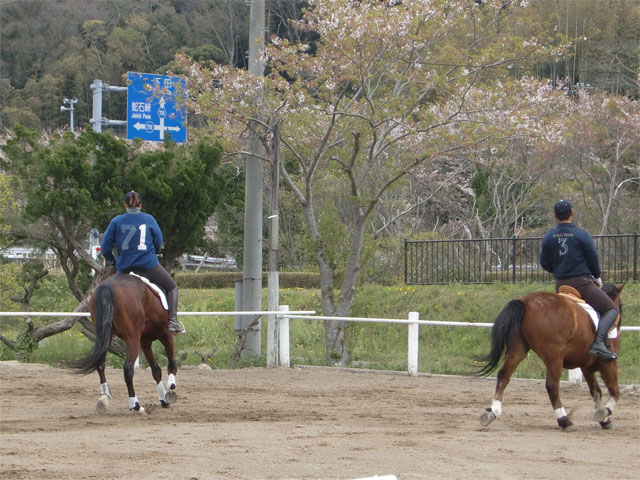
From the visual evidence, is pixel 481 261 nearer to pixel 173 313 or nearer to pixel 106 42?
pixel 173 313

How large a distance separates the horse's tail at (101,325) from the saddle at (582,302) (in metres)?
5.14

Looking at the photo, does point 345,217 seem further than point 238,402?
Yes

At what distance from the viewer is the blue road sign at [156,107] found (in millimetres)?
16516

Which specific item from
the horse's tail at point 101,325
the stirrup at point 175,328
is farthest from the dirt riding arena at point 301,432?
the stirrup at point 175,328

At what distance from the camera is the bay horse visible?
9.40 metres

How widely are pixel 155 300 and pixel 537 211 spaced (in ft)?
87.8

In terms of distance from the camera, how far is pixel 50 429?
812cm

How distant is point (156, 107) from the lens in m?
17.6

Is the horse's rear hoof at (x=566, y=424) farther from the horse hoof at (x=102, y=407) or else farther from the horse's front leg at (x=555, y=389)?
the horse hoof at (x=102, y=407)

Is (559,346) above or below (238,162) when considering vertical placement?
below

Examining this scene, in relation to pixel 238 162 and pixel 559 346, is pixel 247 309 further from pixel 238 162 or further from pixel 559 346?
pixel 238 162

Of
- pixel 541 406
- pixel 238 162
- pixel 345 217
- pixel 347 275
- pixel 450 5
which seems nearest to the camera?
pixel 541 406

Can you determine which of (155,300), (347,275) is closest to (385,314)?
(347,275)

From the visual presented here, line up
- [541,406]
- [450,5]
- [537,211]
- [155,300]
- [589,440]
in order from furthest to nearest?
[537,211]
[450,5]
[541,406]
[155,300]
[589,440]
